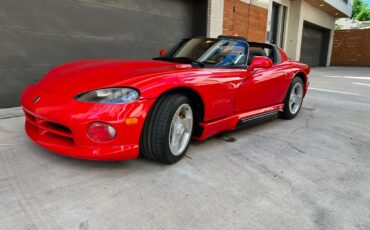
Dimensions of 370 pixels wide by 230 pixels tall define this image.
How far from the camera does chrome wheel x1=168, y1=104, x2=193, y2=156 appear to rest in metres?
2.58

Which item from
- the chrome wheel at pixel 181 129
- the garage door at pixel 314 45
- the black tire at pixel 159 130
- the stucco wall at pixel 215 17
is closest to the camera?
the black tire at pixel 159 130

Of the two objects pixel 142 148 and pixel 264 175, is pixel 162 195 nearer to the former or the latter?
pixel 142 148

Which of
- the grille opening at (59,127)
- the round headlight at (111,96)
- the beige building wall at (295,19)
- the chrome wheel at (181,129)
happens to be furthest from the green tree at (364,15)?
the grille opening at (59,127)

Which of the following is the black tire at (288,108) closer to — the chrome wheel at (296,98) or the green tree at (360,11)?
the chrome wheel at (296,98)

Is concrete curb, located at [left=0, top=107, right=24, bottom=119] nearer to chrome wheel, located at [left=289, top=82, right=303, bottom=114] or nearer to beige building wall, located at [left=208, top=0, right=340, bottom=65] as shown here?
chrome wheel, located at [left=289, top=82, right=303, bottom=114]

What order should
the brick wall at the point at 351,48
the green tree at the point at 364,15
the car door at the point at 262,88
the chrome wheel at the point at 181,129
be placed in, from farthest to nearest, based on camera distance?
the green tree at the point at 364,15 < the brick wall at the point at 351,48 < the car door at the point at 262,88 < the chrome wheel at the point at 181,129

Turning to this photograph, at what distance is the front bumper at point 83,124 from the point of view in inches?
84.8

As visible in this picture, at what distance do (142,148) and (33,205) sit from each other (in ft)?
2.91

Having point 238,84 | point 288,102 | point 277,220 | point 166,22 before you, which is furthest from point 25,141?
point 166,22

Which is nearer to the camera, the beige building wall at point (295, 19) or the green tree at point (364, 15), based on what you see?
the beige building wall at point (295, 19)

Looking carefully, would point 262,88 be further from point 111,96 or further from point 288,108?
point 111,96

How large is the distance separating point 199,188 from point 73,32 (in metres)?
4.14

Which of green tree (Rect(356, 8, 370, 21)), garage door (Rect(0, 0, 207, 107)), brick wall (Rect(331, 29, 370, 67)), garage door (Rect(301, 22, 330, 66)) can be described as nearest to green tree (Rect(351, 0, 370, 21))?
green tree (Rect(356, 8, 370, 21))

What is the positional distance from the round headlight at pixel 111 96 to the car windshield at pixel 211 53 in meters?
0.95
